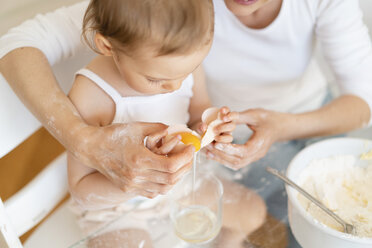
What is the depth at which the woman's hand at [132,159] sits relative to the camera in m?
0.76

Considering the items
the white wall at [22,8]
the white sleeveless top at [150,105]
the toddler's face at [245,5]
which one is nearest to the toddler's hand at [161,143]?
the white sleeveless top at [150,105]

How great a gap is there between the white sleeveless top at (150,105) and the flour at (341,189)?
357mm

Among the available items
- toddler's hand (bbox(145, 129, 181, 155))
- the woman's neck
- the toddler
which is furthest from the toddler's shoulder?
the woman's neck

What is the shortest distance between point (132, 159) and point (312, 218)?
0.35 meters

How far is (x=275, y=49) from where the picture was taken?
4.01 feet

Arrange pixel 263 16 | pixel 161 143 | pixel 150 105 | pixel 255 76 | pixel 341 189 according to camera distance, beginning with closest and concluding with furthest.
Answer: pixel 161 143
pixel 341 189
pixel 150 105
pixel 263 16
pixel 255 76

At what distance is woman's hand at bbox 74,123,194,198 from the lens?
2.48ft

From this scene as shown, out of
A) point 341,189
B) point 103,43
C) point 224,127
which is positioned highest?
point 103,43

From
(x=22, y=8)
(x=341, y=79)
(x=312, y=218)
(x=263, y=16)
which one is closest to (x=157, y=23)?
(x=312, y=218)

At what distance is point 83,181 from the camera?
37.3 inches

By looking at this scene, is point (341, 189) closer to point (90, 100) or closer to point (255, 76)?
point (255, 76)

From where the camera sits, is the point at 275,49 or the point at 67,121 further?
the point at 275,49

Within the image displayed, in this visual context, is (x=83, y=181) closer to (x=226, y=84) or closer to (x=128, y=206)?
(x=128, y=206)

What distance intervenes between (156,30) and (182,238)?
457mm
